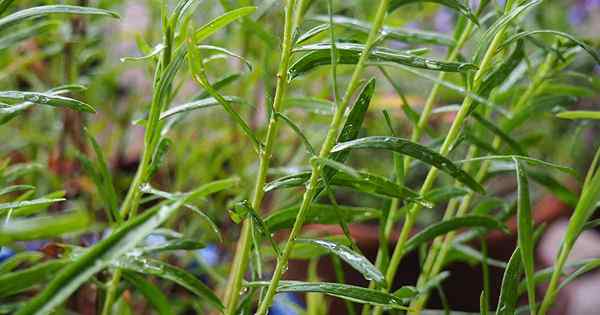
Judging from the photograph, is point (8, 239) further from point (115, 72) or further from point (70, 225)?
point (115, 72)

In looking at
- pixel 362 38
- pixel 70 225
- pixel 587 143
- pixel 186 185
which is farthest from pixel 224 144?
pixel 587 143

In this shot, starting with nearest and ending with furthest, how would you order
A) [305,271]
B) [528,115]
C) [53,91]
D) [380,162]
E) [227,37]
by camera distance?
[53,91] → [528,115] → [227,37] → [305,271] → [380,162]

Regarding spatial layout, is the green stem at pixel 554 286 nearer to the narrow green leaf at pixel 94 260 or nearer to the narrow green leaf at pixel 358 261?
the narrow green leaf at pixel 358 261

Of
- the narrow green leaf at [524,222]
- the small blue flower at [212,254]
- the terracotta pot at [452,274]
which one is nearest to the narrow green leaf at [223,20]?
the narrow green leaf at [524,222]

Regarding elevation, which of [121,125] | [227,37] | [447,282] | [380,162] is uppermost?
[227,37]

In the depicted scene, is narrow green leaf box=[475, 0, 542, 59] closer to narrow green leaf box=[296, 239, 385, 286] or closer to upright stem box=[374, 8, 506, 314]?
upright stem box=[374, 8, 506, 314]

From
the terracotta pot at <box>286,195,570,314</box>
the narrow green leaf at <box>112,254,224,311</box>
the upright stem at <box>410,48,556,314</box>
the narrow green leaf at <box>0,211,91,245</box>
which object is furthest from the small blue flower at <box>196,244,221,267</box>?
the narrow green leaf at <box>0,211,91,245</box>

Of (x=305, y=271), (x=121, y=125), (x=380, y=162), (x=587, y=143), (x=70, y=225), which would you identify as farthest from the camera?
(x=587, y=143)

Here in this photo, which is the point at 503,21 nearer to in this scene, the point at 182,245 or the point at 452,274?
the point at 182,245
